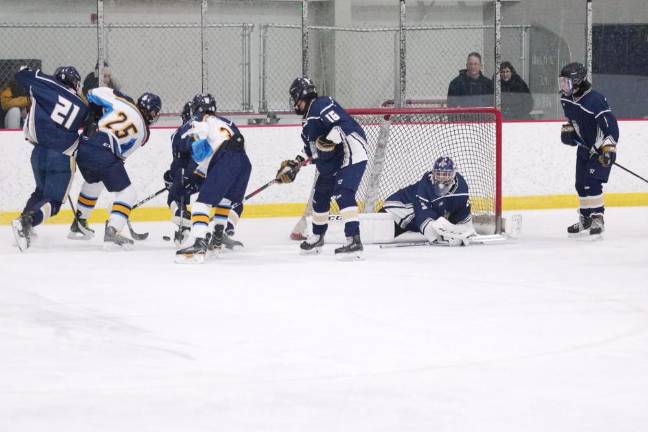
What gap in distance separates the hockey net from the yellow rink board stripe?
126 centimetres

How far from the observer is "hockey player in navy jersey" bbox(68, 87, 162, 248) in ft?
24.0

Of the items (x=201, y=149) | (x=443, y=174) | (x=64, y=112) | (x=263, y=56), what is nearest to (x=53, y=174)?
(x=64, y=112)

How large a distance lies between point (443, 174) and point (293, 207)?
2440 mm

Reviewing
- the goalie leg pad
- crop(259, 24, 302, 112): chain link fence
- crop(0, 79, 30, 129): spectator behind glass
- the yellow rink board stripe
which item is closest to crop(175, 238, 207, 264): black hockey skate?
the goalie leg pad

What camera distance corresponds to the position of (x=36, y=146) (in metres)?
7.52

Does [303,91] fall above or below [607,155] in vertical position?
above

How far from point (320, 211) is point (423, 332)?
287cm

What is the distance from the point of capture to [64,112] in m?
7.38

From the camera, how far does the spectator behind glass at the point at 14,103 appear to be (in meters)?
9.22

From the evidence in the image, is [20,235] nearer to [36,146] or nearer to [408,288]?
[36,146]

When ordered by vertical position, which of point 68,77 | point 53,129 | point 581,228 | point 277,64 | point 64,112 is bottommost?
point 581,228

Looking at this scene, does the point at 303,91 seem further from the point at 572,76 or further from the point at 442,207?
the point at 572,76

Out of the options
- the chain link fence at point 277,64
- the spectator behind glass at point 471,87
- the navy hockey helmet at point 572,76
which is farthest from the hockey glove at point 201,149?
the spectator behind glass at point 471,87

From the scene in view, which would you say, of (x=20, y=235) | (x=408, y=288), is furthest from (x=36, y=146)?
(x=408, y=288)
